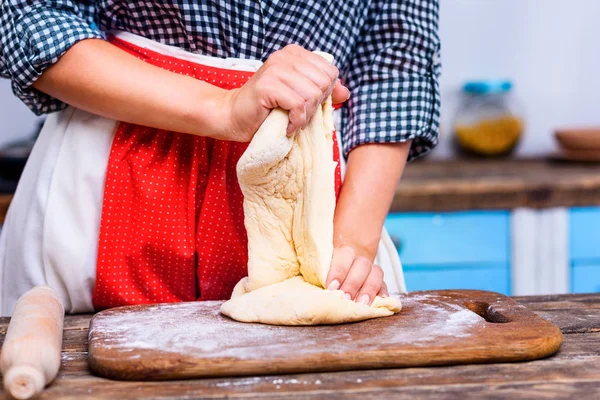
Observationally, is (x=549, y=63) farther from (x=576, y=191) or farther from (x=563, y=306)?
(x=563, y=306)

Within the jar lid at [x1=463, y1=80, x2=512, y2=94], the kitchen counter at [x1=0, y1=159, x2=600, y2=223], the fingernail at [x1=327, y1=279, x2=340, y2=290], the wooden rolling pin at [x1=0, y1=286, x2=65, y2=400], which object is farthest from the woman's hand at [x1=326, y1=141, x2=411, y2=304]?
the jar lid at [x1=463, y1=80, x2=512, y2=94]

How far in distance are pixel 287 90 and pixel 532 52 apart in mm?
1905

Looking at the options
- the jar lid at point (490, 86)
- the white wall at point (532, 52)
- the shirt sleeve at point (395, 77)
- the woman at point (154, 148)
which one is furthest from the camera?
the white wall at point (532, 52)

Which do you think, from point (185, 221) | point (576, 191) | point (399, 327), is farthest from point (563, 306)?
point (576, 191)

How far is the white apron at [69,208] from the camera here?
3.21 ft

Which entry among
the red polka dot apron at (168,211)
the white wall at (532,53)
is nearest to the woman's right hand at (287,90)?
the red polka dot apron at (168,211)

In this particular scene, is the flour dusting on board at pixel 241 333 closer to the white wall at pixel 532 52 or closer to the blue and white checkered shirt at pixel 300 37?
the blue and white checkered shirt at pixel 300 37

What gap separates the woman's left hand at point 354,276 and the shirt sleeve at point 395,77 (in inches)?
7.6

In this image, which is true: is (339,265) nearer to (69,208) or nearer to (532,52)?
(69,208)

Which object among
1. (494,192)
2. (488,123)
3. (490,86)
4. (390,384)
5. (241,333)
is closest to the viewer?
(390,384)

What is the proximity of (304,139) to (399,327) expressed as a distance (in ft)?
0.78

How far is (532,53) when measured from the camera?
249 centimetres

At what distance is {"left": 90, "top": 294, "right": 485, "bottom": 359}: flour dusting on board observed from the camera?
71cm

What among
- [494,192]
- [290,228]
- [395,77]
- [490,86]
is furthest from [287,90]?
[490,86]
